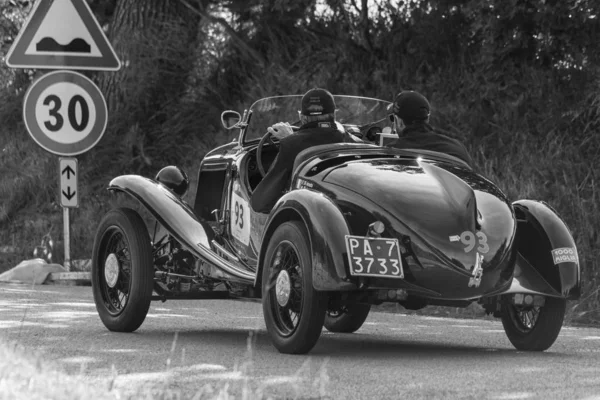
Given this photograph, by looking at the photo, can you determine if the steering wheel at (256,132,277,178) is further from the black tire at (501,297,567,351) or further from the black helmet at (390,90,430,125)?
the black tire at (501,297,567,351)

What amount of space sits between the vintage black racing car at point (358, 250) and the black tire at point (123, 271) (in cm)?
1

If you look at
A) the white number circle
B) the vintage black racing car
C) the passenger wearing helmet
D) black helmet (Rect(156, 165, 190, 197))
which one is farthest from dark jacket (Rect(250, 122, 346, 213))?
the white number circle

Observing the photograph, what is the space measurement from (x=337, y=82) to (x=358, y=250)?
8797 millimetres

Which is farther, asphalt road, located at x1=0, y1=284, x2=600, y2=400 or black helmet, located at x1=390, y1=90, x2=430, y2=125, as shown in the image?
black helmet, located at x1=390, y1=90, x2=430, y2=125

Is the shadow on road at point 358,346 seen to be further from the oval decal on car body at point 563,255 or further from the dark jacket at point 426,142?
the dark jacket at point 426,142

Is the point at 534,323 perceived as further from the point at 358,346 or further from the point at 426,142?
the point at 426,142

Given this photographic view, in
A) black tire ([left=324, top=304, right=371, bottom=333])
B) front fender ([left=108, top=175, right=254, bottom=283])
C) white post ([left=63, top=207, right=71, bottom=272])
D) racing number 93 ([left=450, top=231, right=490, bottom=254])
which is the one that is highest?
racing number 93 ([left=450, top=231, right=490, bottom=254])

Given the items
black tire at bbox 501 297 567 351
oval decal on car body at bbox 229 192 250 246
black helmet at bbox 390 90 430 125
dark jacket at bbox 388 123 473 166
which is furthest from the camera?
oval decal on car body at bbox 229 192 250 246

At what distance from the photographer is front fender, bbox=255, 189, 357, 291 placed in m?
6.83

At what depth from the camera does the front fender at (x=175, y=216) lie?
8539 mm

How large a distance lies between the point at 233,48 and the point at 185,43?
2.58 feet

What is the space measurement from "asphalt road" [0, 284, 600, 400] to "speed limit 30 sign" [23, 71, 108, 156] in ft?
9.21

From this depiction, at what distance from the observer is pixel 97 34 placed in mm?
13016

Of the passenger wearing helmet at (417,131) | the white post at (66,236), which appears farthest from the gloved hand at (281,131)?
the white post at (66,236)
